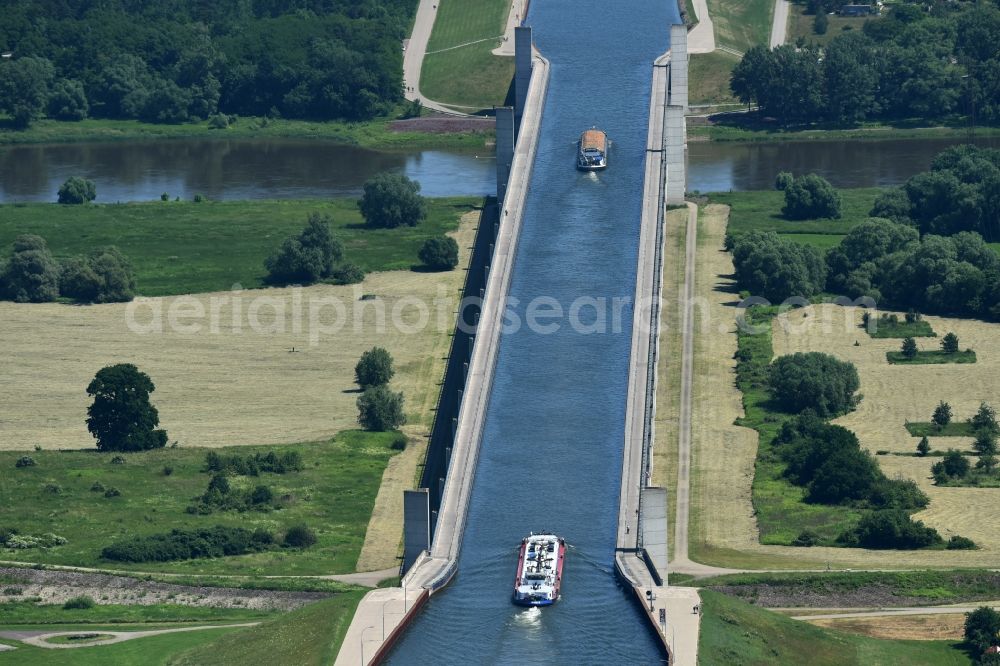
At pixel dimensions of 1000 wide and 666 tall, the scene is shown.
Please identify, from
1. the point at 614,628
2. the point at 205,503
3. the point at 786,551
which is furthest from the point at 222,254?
the point at 614,628

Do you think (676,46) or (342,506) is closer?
(342,506)

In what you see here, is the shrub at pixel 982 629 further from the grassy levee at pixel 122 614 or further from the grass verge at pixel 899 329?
the grass verge at pixel 899 329

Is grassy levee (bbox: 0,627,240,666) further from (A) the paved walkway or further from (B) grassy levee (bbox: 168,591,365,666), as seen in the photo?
(B) grassy levee (bbox: 168,591,365,666)

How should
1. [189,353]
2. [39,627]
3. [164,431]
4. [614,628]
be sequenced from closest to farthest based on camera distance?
1. [614,628]
2. [39,627]
3. [164,431]
4. [189,353]

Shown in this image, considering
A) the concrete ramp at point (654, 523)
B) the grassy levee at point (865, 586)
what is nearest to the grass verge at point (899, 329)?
the grassy levee at point (865, 586)

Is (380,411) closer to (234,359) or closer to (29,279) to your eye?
(234,359)

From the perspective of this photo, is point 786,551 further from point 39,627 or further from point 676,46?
point 676,46
